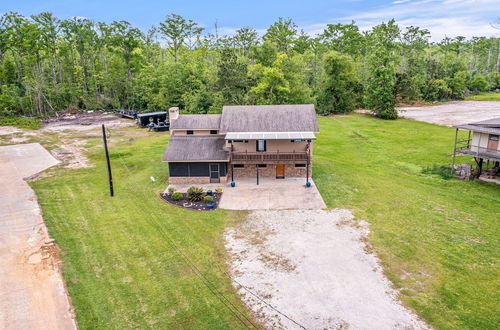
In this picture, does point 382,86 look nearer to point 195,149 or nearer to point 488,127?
point 488,127

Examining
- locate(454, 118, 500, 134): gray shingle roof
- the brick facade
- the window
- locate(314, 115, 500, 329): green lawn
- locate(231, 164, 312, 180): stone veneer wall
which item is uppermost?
locate(454, 118, 500, 134): gray shingle roof

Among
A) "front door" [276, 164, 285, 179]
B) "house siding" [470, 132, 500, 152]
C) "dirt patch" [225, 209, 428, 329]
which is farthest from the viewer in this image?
"front door" [276, 164, 285, 179]

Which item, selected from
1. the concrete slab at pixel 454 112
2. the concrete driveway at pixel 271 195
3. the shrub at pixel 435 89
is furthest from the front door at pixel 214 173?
the shrub at pixel 435 89

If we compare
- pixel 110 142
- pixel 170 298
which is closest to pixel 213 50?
pixel 110 142

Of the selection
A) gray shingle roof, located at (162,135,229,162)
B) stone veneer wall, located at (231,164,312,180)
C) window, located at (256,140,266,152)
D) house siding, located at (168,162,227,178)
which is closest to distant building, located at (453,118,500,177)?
stone veneer wall, located at (231,164,312,180)

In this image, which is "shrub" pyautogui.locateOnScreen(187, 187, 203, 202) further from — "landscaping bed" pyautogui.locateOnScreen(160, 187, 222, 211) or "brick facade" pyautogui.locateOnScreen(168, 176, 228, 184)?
"brick facade" pyautogui.locateOnScreen(168, 176, 228, 184)

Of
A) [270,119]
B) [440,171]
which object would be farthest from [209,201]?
[440,171]
